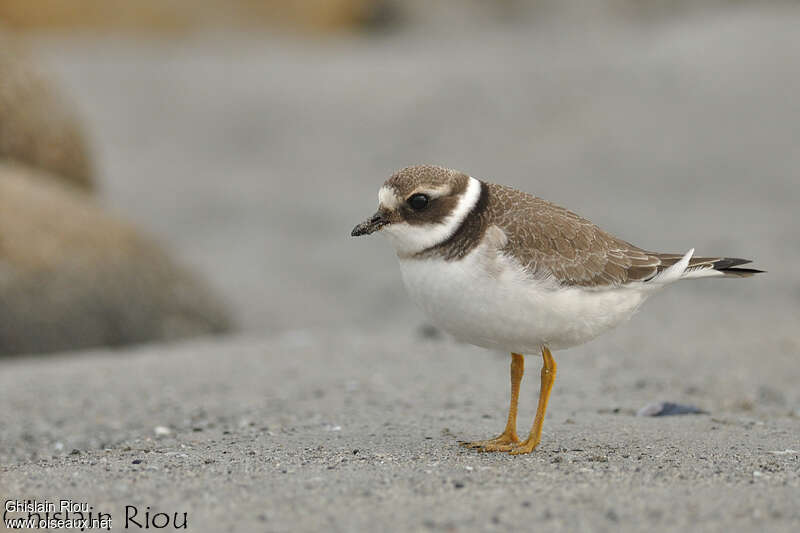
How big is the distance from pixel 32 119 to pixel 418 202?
21.9 feet

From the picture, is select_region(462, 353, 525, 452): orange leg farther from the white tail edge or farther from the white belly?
the white tail edge

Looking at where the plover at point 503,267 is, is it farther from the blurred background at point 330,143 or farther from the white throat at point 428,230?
the blurred background at point 330,143

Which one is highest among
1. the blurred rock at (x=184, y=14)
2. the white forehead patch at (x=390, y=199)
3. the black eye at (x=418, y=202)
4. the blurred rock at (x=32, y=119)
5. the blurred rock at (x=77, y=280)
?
the blurred rock at (x=184, y=14)

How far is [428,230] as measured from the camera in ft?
15.3

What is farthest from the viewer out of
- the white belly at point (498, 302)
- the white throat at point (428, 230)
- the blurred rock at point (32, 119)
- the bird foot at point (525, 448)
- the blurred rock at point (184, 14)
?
the blurred rock at point (184, 14)

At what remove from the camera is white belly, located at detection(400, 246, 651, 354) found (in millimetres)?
4543

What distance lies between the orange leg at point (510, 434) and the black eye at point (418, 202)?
0.94 m

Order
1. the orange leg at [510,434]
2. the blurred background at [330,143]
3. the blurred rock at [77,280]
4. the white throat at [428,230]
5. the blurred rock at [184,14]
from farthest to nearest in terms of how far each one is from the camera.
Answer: the blurred rock at [184,14], the blurred background at [330,143], the blurred rock at [77,280], the orange leg at [510,434], the white throat at [428,230]

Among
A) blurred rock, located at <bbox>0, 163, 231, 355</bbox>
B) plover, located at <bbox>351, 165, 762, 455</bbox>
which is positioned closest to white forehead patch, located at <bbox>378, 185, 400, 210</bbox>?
plover, located at <bbox>351, 165, 762, 455</bbox>

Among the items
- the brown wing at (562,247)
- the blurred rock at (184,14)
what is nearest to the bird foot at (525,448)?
the brown wing at (562,247)

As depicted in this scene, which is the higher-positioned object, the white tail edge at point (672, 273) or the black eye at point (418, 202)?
the black eye at point (418, 202)

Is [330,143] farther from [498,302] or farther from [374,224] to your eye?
[498,302]

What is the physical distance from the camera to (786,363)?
25.6 ft

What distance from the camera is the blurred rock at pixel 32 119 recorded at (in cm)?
996
